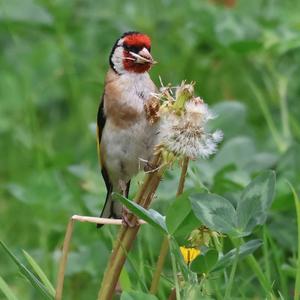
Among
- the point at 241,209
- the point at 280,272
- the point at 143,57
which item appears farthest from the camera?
the point at 143,57

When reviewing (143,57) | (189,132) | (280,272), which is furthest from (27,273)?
(143,57)

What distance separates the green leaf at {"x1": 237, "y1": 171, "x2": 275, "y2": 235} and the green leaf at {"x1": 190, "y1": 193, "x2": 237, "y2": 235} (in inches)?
0.8

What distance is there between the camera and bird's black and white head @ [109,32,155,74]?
113 inches

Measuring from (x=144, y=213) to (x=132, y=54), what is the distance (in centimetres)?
104

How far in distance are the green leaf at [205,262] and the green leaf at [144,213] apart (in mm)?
85

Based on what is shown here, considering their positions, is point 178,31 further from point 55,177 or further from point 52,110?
point 55,177

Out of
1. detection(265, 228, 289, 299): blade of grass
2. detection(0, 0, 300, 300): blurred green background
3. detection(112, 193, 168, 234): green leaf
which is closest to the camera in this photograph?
detection(112, 193, 168, 234): green leaf

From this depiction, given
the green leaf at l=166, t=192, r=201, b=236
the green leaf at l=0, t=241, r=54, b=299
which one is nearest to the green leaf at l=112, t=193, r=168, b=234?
the green leaf at l=166, t=192, r=201, b=236

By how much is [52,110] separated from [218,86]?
35.4 inches

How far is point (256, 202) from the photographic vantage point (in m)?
2.03

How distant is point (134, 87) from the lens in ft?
9.43

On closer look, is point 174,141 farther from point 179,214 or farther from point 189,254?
point 189,254

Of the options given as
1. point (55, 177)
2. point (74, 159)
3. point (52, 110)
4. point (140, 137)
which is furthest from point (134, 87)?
point (52, 110)

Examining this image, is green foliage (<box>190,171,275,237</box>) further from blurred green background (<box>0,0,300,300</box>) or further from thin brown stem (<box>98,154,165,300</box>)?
blurred green background (<box>0,0,300,300</box>)
